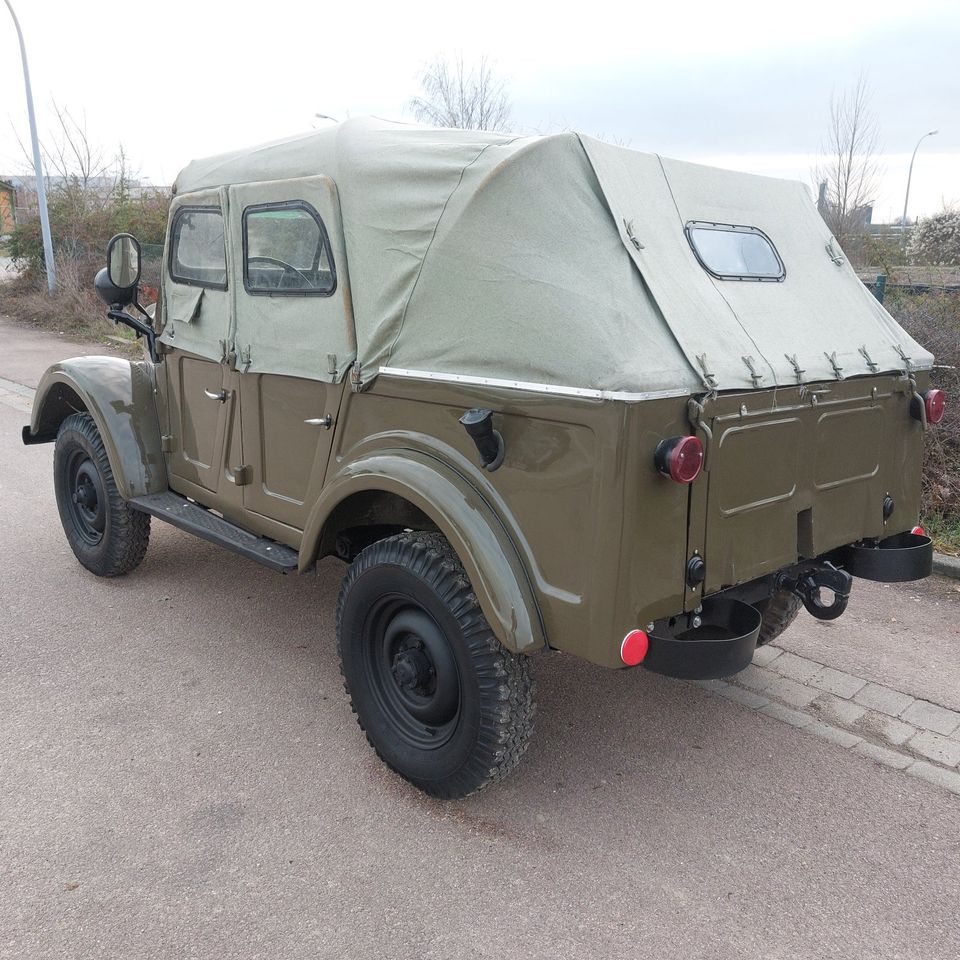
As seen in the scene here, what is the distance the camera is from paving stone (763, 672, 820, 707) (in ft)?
12.3

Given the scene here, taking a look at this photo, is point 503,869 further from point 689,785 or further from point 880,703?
point 880,703

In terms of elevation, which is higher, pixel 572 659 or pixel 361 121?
pixel 361 121

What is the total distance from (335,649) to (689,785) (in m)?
1.78

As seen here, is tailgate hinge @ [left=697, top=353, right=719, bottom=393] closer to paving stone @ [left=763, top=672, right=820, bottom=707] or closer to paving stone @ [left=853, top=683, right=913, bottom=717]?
paving stone @ [left=763, top=672, right=820, bottom=707]

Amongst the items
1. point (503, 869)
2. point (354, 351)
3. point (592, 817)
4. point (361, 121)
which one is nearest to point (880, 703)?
point (592, 817)

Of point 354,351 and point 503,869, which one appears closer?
point 503,869

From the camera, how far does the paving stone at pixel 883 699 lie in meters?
3.68

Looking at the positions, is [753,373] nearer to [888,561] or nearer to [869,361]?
[869,361]

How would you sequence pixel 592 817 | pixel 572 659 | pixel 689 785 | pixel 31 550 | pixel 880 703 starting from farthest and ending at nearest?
1. pixel 31 550
2. pixel 572 659
3. pixel 880 703
4. pixel 689 785
5. pixel 592 817

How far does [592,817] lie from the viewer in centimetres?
296

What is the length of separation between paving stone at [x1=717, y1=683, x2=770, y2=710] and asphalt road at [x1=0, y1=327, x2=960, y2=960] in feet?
0.21

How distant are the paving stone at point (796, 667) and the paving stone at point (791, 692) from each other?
59 mm

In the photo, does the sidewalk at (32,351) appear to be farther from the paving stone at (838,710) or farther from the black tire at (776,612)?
the paving stone at (838,710)

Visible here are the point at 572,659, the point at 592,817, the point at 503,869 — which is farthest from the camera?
the point at 572,659
